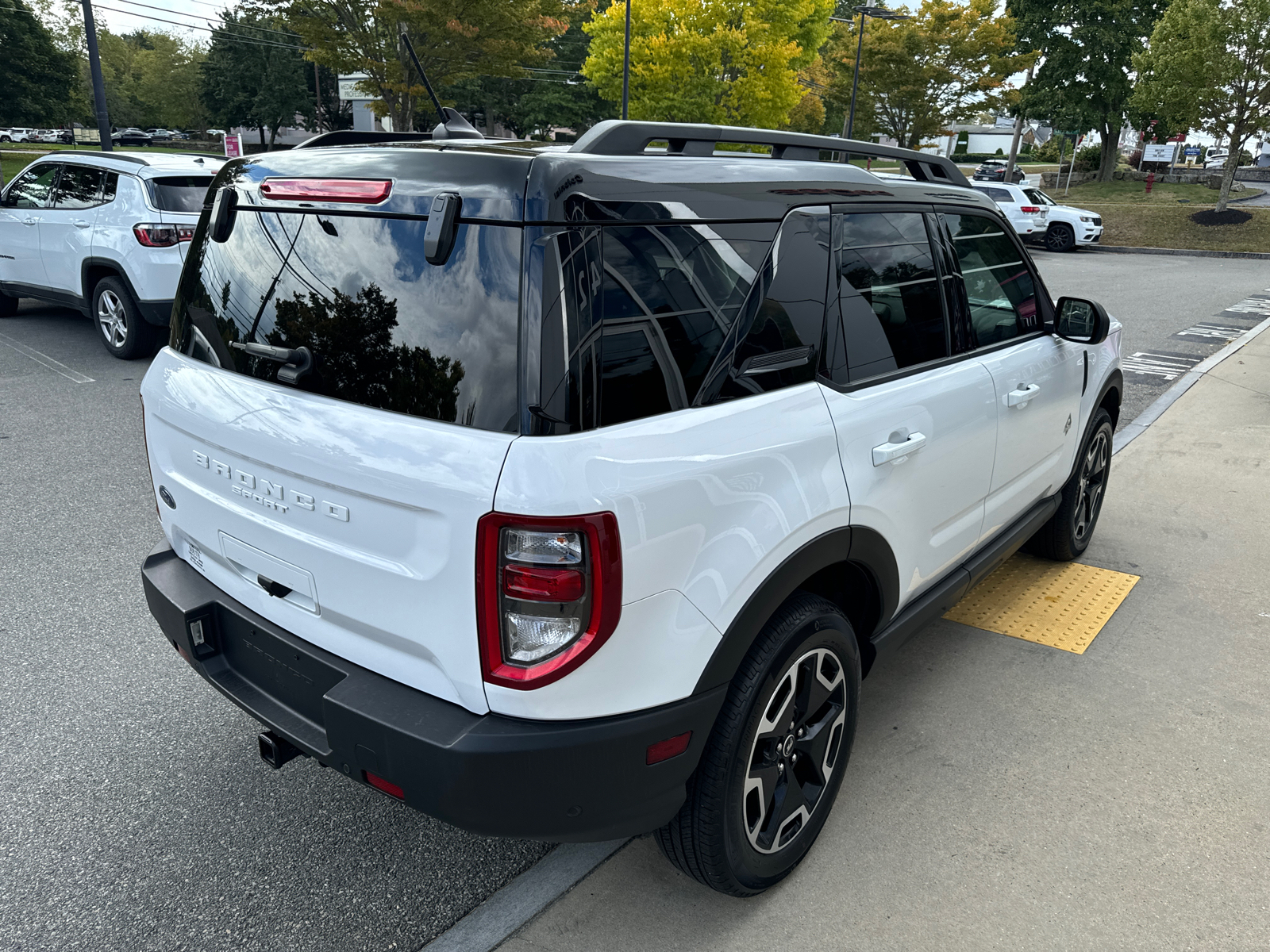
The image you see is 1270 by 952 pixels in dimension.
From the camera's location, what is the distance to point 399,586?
1937 millimetres

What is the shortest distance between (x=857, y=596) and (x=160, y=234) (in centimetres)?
752

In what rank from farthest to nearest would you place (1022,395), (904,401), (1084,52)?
(1084,52)
(1022,395)
(904,401)

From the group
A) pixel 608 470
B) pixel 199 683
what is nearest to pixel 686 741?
pixel 608 470

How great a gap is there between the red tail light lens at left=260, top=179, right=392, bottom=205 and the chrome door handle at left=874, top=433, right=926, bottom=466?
139 cm

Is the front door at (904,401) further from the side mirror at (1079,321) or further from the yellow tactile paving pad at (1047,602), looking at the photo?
the yellow tactile paving pad at (1047,602)

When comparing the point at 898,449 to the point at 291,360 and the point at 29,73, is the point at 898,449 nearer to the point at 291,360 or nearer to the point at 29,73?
the point at 291,360

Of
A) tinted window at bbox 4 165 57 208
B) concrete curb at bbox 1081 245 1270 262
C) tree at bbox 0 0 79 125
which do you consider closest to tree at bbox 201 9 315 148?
tree at bbox 0 0 79 125

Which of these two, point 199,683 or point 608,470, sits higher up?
point 608,470

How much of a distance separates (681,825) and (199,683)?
212 centimetres

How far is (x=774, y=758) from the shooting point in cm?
237

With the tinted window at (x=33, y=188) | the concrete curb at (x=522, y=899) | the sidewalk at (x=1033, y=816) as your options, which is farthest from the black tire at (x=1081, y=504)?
the tinted window at (x=33, y=188)

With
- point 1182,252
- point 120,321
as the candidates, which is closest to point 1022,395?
point 120,321

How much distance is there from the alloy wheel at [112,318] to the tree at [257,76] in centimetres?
5978

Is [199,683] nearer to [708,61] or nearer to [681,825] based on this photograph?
[681,825]
